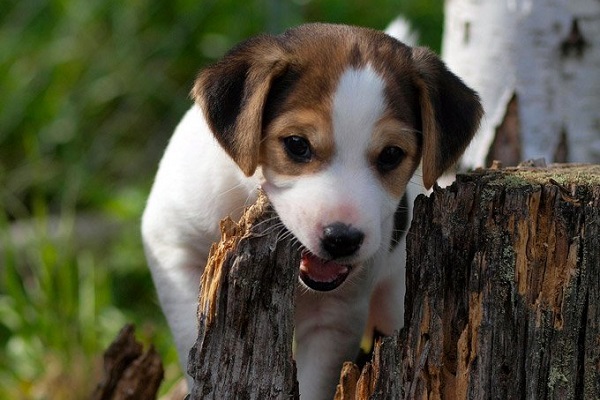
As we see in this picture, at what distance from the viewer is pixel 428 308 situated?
3.44 meters

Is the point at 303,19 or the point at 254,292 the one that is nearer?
the point at 254,292

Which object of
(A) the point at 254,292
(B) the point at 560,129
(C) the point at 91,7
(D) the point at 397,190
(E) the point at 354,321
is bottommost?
(A) the point at 254,292

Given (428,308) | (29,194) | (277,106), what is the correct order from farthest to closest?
1. (29,194)
2. (277,106)
3. (428,308)

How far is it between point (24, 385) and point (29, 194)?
2.39 m

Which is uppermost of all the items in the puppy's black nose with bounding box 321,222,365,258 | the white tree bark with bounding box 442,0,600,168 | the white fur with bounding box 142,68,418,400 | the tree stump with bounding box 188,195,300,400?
the white tree bark with bounding box 442,0,600,168

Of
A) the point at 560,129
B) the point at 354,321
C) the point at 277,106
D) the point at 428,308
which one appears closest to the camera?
the point at 428,308

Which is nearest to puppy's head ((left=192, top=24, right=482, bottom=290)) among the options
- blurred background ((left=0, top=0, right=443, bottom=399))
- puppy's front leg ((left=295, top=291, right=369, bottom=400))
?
puppy's front leg ((left=295, top=291, right=369, bottom=400))

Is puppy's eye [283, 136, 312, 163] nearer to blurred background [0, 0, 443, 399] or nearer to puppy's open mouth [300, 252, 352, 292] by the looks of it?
puppy's open mouth [300, 252, 352, 292]

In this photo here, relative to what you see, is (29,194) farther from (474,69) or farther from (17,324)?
(474,69)

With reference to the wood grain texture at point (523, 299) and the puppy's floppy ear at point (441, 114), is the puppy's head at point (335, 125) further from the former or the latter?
the wood grain texture at point (523, 299)

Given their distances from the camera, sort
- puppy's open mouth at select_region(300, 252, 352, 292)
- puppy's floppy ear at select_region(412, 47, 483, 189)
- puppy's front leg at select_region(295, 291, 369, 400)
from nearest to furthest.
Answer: puppy's open mouth at select_region(300, 252, 352, 292), puppy's floppy ear at select_region(412, 47, 483, 189), puppy's front leg at select_region(295, 291, 369, 400)

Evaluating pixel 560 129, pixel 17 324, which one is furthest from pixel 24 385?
pixel 560 129

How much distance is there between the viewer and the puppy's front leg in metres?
4.16

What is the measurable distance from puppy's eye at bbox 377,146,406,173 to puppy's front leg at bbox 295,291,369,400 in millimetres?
648
